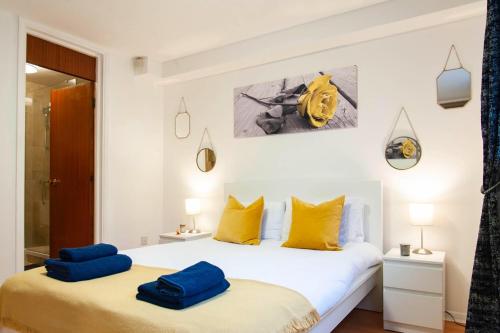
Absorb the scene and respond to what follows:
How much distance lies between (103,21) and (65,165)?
6.03 feet

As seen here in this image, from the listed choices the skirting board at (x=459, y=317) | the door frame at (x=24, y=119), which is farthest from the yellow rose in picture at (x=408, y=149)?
the door frame at (x=24, y=119)

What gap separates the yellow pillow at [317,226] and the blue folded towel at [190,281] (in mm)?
1302

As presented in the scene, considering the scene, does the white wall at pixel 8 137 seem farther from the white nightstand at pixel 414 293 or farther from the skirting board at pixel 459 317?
the skirting board at pixel 459 317

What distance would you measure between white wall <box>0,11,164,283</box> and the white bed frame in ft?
3.87

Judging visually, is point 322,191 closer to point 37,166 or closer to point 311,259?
point 311,259

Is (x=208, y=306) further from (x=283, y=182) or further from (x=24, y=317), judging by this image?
(x=283, y=182)

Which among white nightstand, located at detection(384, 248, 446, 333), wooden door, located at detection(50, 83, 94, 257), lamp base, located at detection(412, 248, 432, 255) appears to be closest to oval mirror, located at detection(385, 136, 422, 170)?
lamp base, located at detection(412, 248, 432, 255)

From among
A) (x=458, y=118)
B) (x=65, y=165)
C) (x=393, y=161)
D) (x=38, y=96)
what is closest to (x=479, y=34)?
(x=458, y=118)

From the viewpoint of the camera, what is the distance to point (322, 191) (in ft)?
11.6

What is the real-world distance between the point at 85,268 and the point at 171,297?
0.75 meters

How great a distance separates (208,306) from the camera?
1586 millimetres

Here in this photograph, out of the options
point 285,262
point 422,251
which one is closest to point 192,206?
point 285,262

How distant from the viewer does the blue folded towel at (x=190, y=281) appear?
1583 mm

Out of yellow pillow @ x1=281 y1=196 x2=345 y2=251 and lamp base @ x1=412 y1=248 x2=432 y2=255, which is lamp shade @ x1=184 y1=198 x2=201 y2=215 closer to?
yellow pillow @ x1=281 y1=196 x2=345 y2=251
